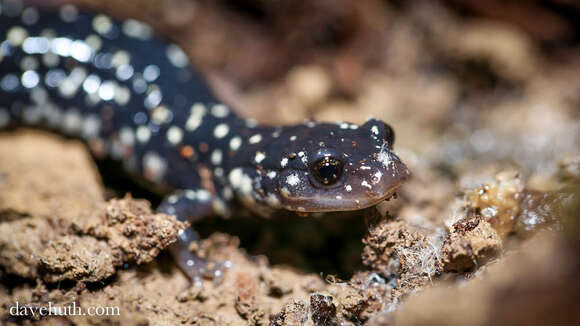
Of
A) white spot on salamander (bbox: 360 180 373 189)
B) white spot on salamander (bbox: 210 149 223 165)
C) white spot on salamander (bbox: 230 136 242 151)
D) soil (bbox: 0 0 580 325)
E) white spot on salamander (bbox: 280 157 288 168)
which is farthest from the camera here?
white spot on salamander (bbox: 210 149 223 165)

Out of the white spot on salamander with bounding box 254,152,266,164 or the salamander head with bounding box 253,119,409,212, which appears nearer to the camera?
the salamander head with bounding box 253,119,409,212

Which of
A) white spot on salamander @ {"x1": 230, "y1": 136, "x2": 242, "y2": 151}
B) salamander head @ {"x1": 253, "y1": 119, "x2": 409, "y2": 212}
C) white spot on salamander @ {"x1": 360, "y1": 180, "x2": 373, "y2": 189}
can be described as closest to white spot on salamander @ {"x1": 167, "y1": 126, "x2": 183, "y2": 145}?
white spot on salamander @ {"x1": 230, "y1": 136, "x2": 242, "y2": 151}

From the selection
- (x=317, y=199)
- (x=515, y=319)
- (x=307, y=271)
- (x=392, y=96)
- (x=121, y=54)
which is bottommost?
(x=515, y=319)

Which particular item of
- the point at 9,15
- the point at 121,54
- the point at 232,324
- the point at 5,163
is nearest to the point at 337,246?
the point at 232,324

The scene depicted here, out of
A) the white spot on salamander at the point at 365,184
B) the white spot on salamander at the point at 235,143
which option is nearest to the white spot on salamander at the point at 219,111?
the white spot on salamander at the point at 235,143

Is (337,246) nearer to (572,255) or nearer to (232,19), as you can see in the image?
(572,255)

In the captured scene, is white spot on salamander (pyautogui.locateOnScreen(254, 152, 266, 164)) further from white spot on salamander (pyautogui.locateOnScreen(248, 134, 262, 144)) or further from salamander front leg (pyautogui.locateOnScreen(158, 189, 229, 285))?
salamander front leg (pyautogui.locateOnScreen(158, 189, 229, 285))

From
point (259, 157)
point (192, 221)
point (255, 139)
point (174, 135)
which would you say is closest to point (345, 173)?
point (259, 157)
